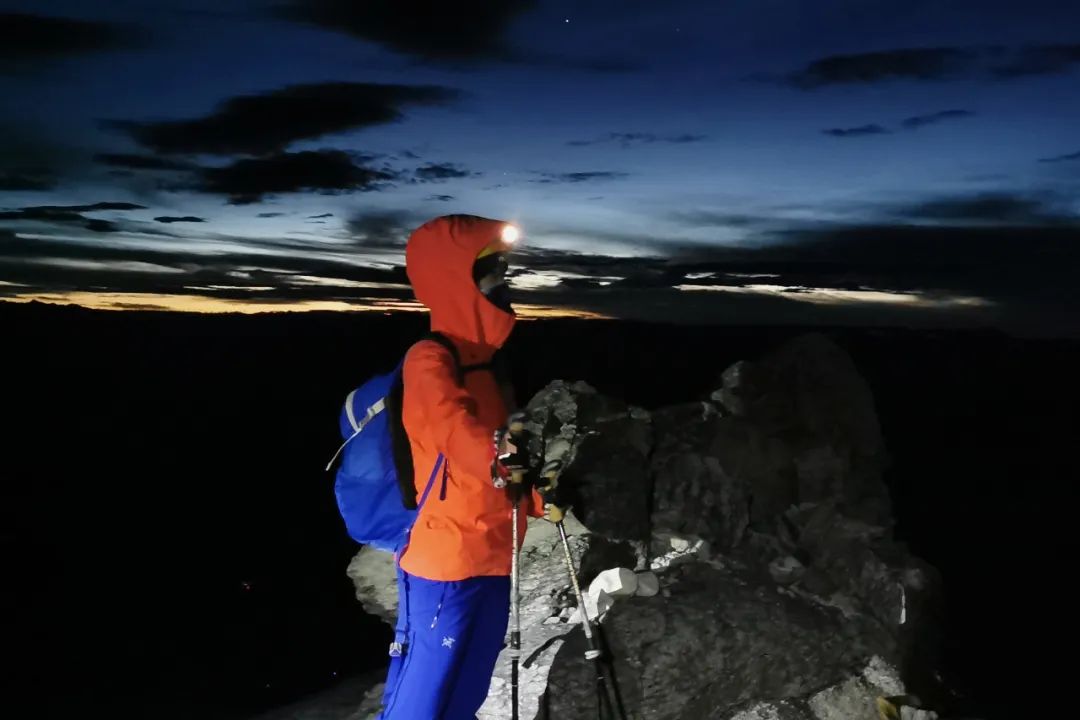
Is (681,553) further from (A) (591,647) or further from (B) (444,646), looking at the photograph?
(B) (444,646)

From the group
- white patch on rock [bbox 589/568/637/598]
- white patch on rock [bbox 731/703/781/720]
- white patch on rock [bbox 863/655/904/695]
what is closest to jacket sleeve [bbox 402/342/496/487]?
white patch on rock [bbox 589/568/637/598]

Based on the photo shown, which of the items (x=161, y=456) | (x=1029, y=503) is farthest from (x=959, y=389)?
(x=161, y=456)

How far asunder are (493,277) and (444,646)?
65.4 inches

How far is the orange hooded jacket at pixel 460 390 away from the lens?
332cm

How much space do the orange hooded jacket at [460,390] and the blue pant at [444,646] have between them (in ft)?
0.32

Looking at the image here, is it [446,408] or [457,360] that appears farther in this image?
[457,360]

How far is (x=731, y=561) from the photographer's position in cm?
598

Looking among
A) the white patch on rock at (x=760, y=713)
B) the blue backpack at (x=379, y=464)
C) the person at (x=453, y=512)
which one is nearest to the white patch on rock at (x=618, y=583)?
the white patch on rock at (x=760, y=713)

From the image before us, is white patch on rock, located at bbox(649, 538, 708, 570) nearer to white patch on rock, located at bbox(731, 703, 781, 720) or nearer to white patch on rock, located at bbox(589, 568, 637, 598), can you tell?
white patch on rock, located at bbox(589, 568, 637, 598)

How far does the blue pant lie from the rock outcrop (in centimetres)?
63

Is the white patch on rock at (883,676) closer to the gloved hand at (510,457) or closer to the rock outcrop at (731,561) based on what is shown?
the rock outcrop at (731,561)

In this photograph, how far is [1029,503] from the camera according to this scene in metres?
37.7

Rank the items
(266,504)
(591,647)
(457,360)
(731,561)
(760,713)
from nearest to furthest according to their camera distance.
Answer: (457,360) < (591,647) < (760,713) < (731,561) < (266,504)

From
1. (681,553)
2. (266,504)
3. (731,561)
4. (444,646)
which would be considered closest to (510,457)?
(444,646)
